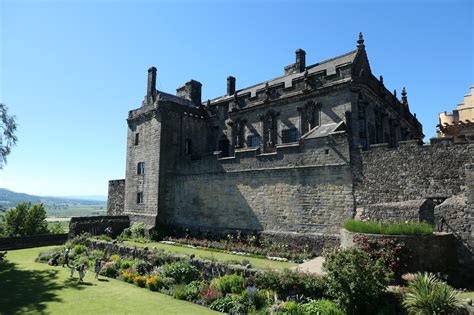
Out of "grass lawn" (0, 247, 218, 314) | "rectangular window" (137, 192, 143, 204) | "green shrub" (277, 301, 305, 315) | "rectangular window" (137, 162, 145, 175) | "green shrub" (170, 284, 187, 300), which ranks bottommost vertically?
"grass lawn" (0, 247, 218, 314)

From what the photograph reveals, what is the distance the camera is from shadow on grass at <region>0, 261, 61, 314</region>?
457 inches

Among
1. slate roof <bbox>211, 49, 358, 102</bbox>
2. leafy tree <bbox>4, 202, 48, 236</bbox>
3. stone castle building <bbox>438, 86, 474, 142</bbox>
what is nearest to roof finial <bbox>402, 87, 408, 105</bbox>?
stone castle building <bbox>438, 86, 474, 142</bbox>

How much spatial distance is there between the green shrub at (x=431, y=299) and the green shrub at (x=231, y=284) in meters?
5.85

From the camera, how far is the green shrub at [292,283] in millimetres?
10902

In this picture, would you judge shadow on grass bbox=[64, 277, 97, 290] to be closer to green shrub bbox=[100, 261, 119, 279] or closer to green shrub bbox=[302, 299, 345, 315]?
green shrub bbox=[100, 261, 119, 279]

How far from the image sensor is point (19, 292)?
13.4 meters

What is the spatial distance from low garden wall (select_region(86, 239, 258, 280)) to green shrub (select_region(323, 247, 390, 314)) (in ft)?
12.1

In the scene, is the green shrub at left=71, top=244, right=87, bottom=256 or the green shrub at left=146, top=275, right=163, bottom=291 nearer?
the green shrub at left=146, top=275, right=163, bottom=291

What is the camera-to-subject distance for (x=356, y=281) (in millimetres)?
9461

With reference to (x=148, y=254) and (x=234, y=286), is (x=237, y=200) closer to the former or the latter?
(x=148, y=254)

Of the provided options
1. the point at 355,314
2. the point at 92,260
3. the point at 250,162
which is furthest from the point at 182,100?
the point at 355,314

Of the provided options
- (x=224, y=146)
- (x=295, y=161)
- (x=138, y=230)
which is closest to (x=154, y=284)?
(x=295, y=161)

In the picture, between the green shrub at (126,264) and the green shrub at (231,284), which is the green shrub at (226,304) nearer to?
the green shrub at (231,284)

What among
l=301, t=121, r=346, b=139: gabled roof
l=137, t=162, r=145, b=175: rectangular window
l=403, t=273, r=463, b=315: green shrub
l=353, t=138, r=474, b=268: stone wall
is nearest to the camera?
l=403, t=273, r=463, b=315: green shrub
